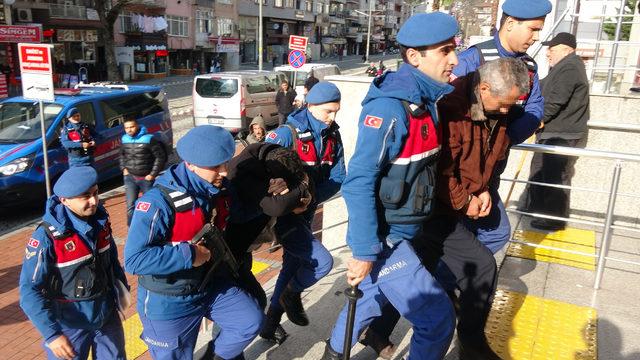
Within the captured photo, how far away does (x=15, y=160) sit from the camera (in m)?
8.59

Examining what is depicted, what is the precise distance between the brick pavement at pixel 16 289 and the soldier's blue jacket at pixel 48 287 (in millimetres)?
1122

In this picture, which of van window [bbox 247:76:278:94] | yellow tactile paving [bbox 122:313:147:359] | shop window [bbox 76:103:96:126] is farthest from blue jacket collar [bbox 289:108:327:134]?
van window [bbox 247:76:278:94]

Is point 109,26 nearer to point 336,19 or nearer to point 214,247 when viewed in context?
point 214,247

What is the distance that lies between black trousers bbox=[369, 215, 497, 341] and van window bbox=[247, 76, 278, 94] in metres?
13.8

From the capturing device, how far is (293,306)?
3814 millimetres

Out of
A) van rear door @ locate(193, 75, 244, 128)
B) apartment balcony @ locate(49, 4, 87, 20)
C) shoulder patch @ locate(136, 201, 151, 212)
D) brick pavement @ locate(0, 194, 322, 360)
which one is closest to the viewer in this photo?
shoulder patch @ locate(136, 201, 151, 212)

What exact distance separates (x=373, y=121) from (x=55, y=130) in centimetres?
850

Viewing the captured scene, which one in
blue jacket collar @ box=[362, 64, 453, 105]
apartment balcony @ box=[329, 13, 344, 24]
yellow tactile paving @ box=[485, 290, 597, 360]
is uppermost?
apartment balcony @ box=[329, 13, 344, 24]

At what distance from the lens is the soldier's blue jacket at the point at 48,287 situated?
2.93m

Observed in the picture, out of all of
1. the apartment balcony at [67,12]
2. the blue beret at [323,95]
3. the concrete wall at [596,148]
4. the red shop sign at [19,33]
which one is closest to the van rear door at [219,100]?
the concrete wall at [596,148]

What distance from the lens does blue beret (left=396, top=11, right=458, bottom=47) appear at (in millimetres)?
2514

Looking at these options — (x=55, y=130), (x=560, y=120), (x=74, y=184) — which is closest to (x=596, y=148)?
(x=560, y=120)

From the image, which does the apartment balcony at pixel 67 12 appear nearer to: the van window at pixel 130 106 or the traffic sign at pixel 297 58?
the traffic sign at pixel 297 58

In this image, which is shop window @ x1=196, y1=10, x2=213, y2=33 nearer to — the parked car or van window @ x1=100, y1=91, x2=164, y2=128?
van window @ x1=100, y1=91, x2=164, y2=128
